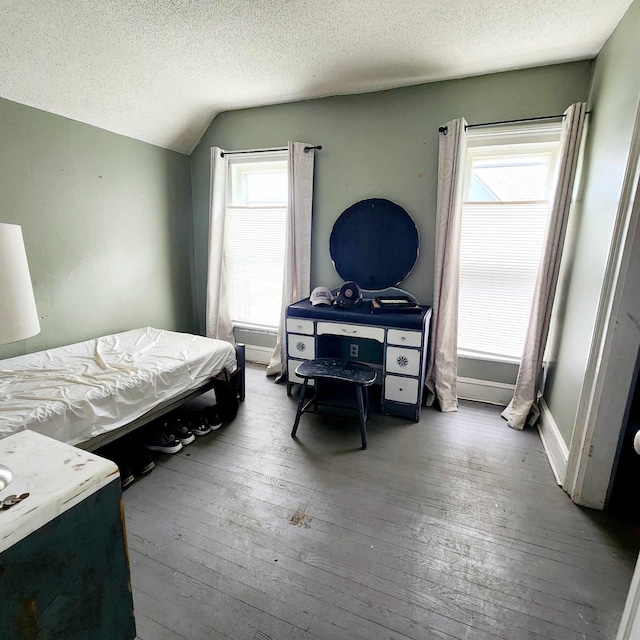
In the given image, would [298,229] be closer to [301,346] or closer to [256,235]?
[256,235]

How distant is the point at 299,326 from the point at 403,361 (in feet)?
2.85

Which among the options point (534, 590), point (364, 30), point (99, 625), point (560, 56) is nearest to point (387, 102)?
point (364, 30)

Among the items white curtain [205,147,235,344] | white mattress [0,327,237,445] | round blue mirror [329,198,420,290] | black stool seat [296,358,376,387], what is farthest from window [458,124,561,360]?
white curtain [205,147,235,344]

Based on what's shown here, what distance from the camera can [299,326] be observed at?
2.81 m

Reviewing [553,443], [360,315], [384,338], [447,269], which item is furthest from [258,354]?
[553,443]

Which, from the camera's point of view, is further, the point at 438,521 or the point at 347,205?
the point at 347,205

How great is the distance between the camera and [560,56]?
2.27m

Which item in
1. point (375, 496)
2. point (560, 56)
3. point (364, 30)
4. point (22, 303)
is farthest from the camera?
point (560, 56)

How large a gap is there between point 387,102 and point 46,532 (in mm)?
3228

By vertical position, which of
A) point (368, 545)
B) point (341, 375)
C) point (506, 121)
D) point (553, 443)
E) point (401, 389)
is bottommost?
point (368, 545)

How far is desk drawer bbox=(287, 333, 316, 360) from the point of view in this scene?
9.25ft

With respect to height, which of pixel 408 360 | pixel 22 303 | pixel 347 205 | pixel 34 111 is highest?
pixel 34 111

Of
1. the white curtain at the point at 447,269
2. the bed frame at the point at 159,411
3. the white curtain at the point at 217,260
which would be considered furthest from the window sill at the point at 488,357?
the white curtain at the point at 217,260

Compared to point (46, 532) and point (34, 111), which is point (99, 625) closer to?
point (46, 532)
